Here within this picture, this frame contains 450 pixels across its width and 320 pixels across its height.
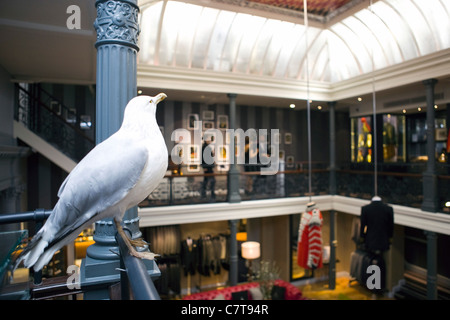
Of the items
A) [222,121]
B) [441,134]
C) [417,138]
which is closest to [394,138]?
[417,138]

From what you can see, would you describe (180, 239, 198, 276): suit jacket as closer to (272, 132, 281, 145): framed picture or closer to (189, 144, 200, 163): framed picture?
(189, 144, 200, 163): framed picture

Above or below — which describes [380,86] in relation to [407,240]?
above

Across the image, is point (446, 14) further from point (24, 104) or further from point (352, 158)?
point (24, 104)

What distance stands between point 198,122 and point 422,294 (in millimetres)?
8213

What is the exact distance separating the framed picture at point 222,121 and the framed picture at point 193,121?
0.78 metres

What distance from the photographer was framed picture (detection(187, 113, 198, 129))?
31.3 ft

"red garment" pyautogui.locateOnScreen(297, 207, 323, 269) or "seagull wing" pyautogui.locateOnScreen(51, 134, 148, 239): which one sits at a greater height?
"seagull wing" pyautogui.locateOnScreen(51, 134, 148, 239)

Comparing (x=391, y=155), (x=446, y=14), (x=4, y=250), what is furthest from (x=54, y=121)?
(x=391, y=155)

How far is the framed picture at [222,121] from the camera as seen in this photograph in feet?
32.7

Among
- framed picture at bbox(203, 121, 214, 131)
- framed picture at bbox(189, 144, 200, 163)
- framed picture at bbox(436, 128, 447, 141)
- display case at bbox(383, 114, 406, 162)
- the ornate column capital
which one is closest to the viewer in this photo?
the ornate column capital

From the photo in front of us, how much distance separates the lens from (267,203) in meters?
8.04

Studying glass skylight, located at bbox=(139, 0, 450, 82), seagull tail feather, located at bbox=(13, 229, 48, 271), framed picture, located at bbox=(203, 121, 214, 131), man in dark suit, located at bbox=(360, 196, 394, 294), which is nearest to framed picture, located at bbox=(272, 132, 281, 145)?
framed picture, located at bbox=(203, 121, 214, 131)

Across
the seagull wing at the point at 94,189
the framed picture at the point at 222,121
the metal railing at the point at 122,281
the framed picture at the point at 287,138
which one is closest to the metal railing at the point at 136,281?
the metal railing at the point at 122,281

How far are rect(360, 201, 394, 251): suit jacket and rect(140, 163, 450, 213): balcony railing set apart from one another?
167 cm
